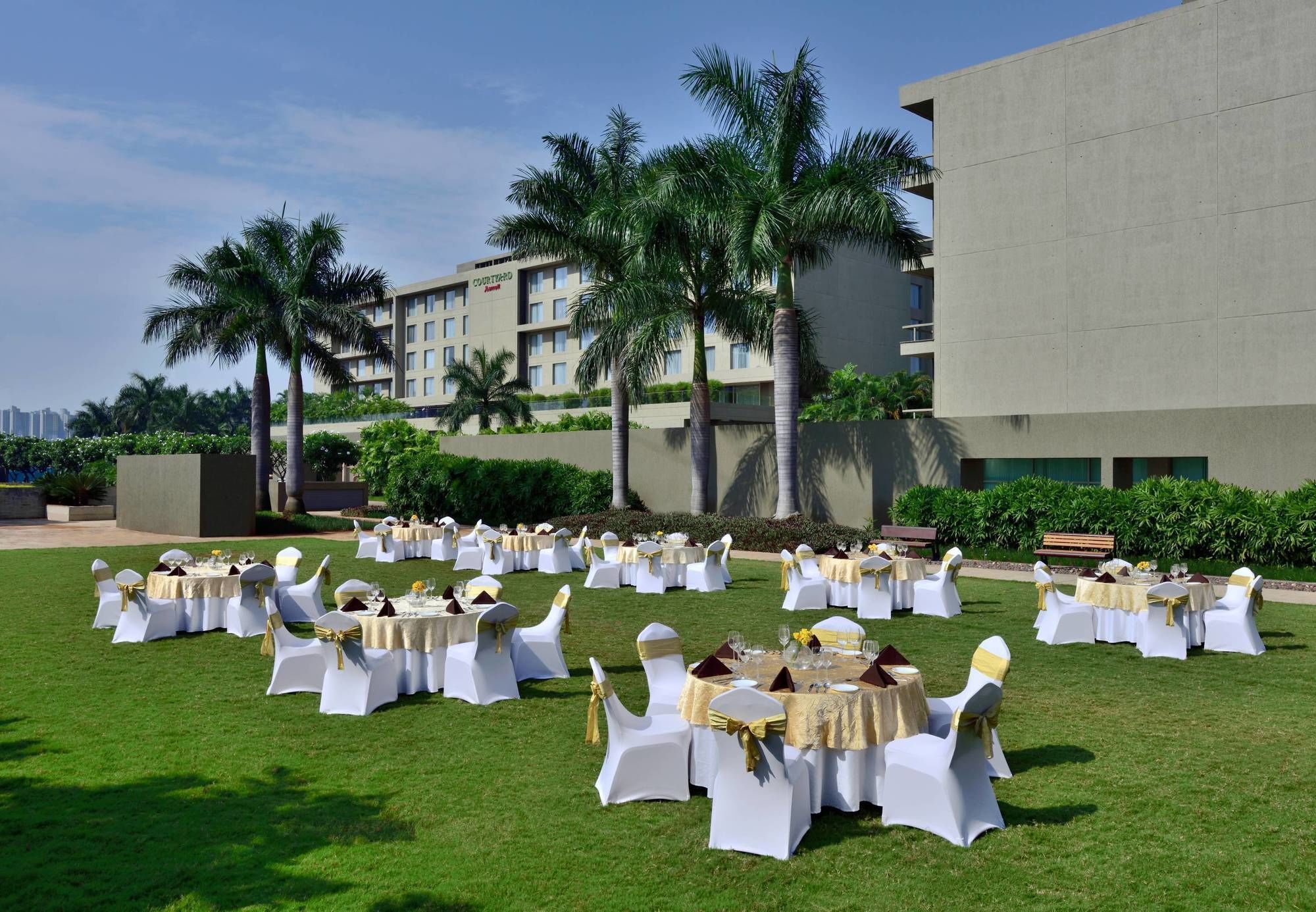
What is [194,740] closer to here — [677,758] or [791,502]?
[677,758]

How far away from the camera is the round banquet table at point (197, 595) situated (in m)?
13.7

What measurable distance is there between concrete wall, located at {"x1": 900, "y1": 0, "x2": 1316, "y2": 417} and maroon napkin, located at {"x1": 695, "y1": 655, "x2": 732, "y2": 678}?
2168cm

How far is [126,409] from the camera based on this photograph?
10456cm

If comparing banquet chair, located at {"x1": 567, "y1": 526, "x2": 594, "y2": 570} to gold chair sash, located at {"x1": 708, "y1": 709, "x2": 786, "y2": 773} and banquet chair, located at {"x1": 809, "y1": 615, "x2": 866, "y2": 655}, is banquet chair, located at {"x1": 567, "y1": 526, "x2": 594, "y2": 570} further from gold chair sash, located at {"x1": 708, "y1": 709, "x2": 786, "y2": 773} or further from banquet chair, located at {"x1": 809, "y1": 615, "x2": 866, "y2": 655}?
gold chair sash, located at {"x1": 708, "y1": 709, "x2": 786, "y2": 773}

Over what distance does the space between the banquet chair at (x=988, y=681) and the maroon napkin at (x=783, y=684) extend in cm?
126

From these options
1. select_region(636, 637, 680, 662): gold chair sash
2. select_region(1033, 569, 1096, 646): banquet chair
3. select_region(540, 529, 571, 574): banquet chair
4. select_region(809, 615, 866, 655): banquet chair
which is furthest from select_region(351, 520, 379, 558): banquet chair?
select_region(809, 615, 866, 655): banquet chair

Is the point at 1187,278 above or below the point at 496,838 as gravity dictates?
above

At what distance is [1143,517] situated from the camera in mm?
20531

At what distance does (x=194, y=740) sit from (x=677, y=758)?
440 centimetres

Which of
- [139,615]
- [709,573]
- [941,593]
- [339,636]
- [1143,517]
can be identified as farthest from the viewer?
[1143,517]

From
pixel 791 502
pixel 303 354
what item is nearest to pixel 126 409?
pixel 303 354

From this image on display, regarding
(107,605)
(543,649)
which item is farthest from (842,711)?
(107,605)

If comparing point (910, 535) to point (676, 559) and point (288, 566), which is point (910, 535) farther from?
point (288, 566)

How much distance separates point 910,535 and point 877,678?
53.5ft
